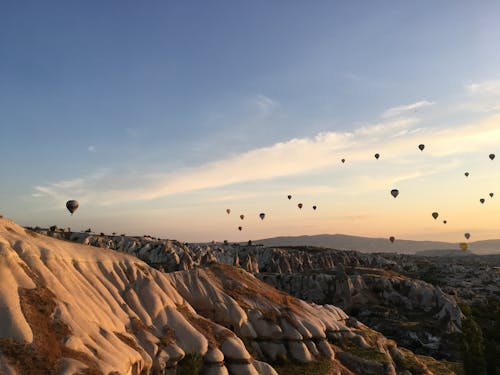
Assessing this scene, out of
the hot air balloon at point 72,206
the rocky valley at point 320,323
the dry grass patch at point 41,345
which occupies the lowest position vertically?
the rocky valley at point 320,323

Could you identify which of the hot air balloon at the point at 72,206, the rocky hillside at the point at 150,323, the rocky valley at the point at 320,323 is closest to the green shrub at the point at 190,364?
the rocky hillside at the point at 150,323

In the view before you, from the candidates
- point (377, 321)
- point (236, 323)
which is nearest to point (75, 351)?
point (236, 323)

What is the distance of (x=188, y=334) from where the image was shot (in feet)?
95.0

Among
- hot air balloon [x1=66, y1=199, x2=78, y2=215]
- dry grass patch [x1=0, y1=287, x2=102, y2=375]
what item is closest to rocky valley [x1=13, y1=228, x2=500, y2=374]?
dry grass patch [x1=0, y1=287, x2=102, y2=375]

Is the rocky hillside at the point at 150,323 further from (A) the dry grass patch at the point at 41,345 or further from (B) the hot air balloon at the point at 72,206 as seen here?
Answer: (B) the hot air balloon at the point at 72,206

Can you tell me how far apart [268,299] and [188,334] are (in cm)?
1318

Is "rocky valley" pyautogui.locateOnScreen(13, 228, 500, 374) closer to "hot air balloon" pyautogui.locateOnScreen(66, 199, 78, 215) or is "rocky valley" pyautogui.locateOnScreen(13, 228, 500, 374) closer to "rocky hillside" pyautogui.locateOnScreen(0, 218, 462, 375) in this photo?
"rocky hillside" pyautogui.locateOnScreen(0, 218, 462, 375)

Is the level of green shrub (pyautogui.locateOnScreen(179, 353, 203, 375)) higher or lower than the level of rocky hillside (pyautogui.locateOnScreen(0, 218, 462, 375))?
lower

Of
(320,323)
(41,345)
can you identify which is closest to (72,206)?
(320,323)

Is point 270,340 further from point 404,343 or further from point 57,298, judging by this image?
point 404,343

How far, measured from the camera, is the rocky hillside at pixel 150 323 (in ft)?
64.3

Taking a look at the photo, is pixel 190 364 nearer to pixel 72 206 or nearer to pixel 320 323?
pixel 320 323

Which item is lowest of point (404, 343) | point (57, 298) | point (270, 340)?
point (404, 343)

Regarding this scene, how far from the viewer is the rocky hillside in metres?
19.6
